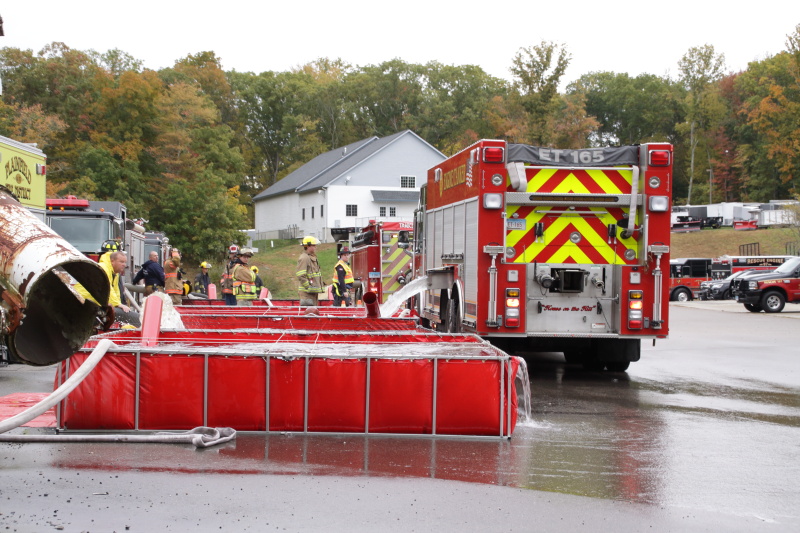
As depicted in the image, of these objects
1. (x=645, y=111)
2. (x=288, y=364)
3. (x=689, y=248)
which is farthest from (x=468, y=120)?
(x=288, y=364)

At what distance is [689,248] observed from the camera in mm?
67688

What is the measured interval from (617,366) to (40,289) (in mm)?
11264

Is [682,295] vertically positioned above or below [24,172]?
below

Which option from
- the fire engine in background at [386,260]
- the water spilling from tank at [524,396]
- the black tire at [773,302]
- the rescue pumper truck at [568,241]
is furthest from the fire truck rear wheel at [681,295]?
the water spilling from tank at [524,396]

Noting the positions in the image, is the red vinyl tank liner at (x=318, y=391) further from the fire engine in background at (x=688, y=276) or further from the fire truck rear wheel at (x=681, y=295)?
the fire engine in background at (x=688, y=276)

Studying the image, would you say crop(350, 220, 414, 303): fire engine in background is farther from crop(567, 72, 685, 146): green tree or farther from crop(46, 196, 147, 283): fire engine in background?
crop(567, 72, 685, 146): green tree

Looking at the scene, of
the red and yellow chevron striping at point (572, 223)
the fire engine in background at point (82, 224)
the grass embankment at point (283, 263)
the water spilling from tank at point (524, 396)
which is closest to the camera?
the water spilling from tank at point (524, 396)

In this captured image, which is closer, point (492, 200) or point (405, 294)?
point (492, 200)

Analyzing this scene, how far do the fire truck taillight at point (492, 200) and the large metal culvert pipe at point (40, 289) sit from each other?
8.39m

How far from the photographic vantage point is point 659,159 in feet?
41.0

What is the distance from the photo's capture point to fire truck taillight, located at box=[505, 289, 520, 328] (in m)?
12.4

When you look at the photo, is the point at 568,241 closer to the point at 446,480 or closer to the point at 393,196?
the point at 446,480

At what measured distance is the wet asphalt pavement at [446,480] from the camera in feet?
18.0

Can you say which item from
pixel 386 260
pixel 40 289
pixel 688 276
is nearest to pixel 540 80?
pixel 688 276
